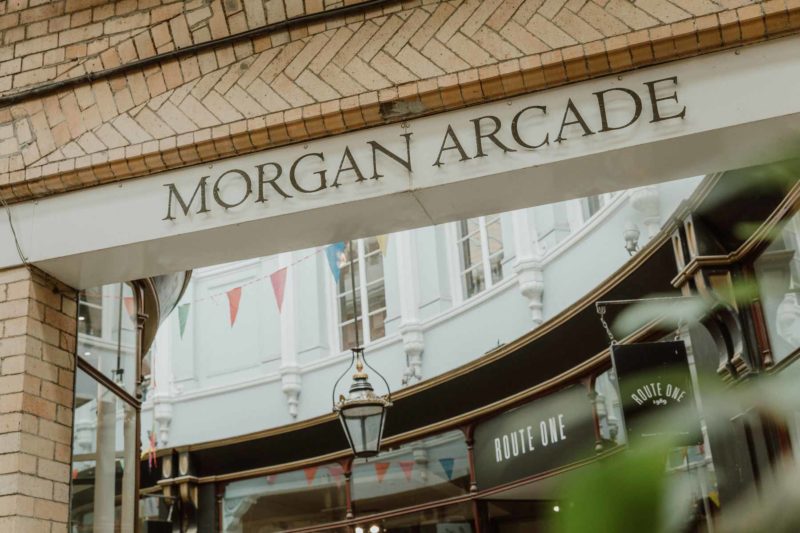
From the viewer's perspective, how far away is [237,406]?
1419 centimetres

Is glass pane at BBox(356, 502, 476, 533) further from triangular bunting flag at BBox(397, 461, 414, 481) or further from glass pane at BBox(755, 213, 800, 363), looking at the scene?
glass pane at BBox(755, 213, 800, 363)

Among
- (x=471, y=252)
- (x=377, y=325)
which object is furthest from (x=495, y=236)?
(x=377, y=325)

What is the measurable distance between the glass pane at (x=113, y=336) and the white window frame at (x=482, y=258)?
4820mm

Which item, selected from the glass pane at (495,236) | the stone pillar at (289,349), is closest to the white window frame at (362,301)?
the stone pillar at (289,349)

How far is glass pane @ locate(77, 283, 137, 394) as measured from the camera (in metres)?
5.57

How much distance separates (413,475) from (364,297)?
290 cm

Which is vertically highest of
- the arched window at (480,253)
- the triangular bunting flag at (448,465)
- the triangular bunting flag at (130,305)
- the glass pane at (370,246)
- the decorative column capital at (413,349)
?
the glass pane at (370,246)

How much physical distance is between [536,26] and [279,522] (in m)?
10.4

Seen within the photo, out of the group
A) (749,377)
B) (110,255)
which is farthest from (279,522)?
(110,255)

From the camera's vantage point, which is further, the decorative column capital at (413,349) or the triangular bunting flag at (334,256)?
the decorative column capital at (413,349)

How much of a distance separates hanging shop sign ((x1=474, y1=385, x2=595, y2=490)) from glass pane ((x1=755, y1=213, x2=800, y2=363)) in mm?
2963

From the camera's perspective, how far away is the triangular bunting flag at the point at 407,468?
11.5m

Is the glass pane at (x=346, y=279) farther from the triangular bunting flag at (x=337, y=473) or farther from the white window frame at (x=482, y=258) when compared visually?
the triangular bunting flag at (x=337, y=473)

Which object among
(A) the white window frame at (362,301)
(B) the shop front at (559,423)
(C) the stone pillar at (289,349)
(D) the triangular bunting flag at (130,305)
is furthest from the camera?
(C) the stone pillar at (289,349)
